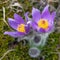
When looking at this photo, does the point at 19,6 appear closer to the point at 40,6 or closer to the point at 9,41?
the point at 40,6

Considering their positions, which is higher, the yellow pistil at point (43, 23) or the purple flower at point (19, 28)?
the yellow pistil at point (43, 23)

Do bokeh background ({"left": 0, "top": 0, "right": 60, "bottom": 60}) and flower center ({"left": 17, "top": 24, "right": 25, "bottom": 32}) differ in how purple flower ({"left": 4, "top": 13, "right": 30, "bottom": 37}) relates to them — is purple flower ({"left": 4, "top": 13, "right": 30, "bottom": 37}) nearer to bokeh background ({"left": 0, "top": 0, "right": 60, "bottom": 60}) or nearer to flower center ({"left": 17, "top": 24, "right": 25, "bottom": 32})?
flower center ({"left": 17, "top": 24, "right": 25, "bottom": 32})

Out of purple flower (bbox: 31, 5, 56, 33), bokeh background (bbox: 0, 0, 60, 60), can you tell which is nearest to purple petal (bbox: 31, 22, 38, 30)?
purple flower (bbox: 31, 5, 56, 33)

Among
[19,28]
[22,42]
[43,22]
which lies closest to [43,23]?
[43,22]

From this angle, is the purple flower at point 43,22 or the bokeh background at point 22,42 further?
the bokeh background at point 22,42

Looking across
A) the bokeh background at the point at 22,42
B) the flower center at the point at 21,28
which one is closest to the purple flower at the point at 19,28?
the flower center at the point at 21,28

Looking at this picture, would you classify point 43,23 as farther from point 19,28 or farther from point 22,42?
point 22,42

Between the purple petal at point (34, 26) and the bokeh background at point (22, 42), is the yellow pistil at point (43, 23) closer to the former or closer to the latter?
the purple petal at point (34, 26)

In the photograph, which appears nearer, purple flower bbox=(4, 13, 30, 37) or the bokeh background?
purple flower bbox=(4, 13, 30, 37)

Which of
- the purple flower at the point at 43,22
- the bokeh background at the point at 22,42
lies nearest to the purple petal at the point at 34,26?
the purple flower at the point at 43,22
